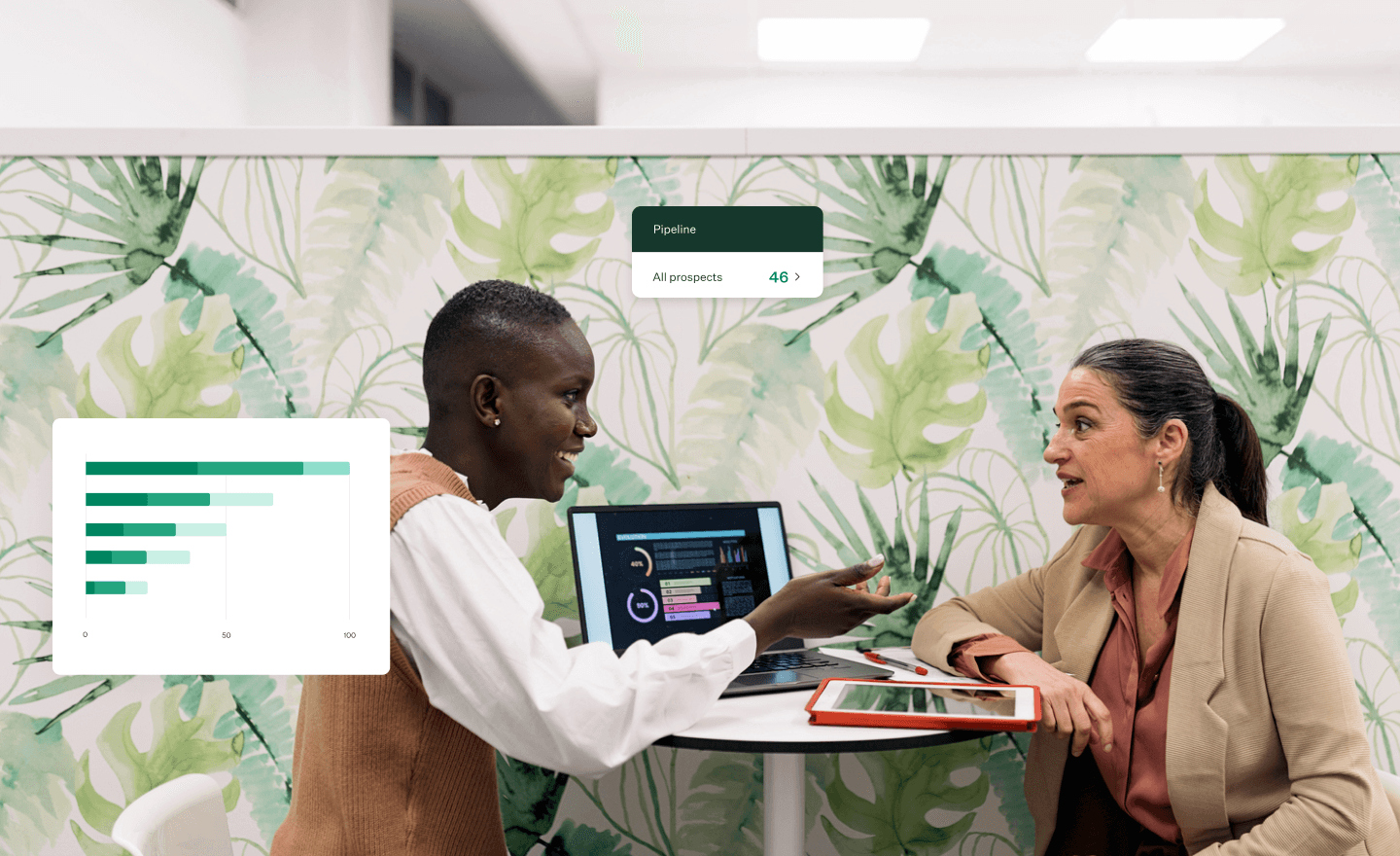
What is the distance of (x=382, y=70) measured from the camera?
18.4 ft

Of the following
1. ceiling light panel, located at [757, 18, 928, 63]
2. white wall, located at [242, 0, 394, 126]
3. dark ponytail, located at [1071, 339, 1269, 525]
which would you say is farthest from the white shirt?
ceiling light panel, located at [757, 18, 928, 63]

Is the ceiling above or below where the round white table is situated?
above

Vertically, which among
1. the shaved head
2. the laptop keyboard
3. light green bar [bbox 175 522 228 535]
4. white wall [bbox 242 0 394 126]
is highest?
white wall [bbox 242 0 394 126]

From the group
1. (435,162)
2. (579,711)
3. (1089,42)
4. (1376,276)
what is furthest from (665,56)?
(579,711)

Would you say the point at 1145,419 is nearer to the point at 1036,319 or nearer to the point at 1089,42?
the point at 1036,319

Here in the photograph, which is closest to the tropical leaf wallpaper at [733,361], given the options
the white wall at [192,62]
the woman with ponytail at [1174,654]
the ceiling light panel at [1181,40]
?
the woman with ponytail at [1174,654]

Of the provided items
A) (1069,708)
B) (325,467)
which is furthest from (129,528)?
(1069,708)

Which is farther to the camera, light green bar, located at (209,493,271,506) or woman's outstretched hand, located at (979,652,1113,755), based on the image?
woman's outstretched hand, located at (979,652,1113,755)

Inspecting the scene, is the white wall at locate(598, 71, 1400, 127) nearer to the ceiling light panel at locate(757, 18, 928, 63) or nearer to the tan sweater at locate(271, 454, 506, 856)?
the ceiling light panel at locate(757, 18, 928, 63)

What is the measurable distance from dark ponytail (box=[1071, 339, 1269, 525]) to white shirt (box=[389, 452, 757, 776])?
1.04 m

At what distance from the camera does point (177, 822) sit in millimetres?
1326

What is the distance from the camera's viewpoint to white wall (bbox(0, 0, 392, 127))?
3289 millimetres

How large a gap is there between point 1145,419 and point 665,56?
5.51m

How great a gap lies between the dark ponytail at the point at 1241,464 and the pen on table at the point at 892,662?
628 mm
